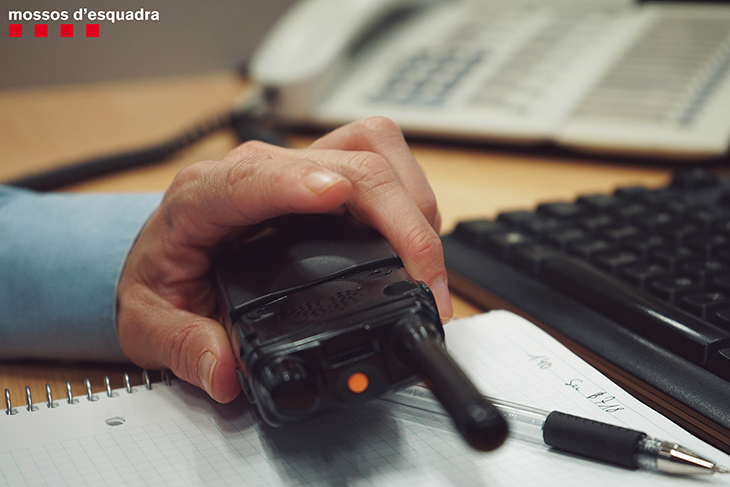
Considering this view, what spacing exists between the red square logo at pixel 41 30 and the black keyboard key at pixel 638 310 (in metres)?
0.57

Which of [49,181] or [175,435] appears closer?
[175,435]

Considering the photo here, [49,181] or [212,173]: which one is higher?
[212,173]

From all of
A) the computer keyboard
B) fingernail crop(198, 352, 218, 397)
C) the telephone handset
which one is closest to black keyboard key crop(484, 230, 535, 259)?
the computer keyboard

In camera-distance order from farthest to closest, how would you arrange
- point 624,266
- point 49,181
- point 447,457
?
point 49,181 → point 624,266 → point 447,457

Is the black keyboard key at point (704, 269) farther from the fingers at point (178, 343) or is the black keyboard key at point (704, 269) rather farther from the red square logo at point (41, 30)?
the red square logo at point (41, 30)

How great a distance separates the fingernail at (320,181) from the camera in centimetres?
26

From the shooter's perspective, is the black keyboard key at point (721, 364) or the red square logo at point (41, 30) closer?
the black keyboard key at point (721, 364)

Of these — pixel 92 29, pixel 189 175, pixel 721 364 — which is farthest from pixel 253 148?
pixel 92 29

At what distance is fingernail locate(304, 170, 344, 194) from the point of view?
0.87 ft

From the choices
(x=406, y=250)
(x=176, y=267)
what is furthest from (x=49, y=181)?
(x=406, y=250)

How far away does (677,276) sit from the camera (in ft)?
1.14

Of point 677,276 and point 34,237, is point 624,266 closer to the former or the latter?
point 677,276

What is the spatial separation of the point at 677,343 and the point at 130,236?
312mm

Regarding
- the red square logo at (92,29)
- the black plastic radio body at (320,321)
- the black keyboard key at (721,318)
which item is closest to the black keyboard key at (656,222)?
the black keyboard key at (721,318)
